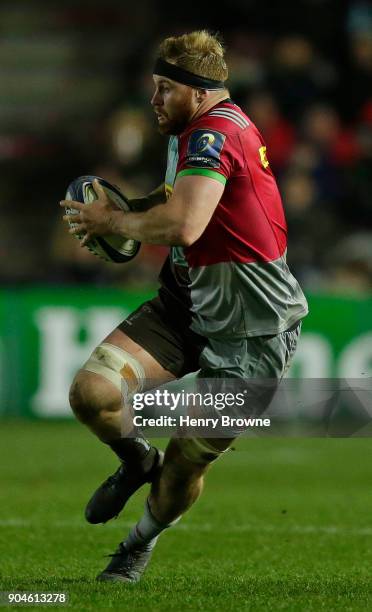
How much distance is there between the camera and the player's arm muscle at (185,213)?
490 cm

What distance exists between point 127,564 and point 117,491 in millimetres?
375

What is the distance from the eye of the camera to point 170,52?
5.24 metres

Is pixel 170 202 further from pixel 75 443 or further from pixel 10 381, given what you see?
pixel 10 381

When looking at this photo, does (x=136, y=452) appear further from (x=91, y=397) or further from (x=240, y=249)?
(x=240, y=249)

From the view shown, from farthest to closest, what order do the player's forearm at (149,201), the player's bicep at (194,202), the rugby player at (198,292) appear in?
the player's forearm at (149,201)
the rugby player at (198,292)
the player's bicep at (194,202)

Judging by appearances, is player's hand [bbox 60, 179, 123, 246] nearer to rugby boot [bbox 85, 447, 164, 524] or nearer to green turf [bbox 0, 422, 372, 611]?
rugby boot [bbox 85, 447, 164, 524]

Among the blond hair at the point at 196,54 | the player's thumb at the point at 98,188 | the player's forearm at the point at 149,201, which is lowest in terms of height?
the player's forearm at the point at 149,201

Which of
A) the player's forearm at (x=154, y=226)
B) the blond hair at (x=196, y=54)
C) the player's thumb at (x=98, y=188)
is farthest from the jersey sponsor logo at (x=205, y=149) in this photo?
the player's thumb at (x=98, y=188)

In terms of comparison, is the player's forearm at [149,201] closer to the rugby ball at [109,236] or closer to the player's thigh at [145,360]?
the rugby ball at [109,236]

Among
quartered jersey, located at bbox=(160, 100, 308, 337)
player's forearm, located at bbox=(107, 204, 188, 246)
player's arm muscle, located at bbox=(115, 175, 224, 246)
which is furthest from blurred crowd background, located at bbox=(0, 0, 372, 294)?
player's arm muscle, located at bbox=(115, 175, 224, 246)

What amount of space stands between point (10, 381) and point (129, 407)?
635cm

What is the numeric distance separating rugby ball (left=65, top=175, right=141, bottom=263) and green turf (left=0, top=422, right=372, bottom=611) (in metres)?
1.43

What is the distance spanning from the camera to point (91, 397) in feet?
16.9

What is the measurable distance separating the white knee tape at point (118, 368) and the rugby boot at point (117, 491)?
1.22 ft
